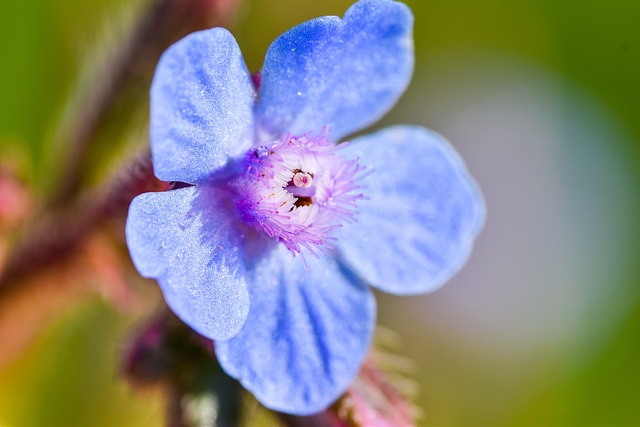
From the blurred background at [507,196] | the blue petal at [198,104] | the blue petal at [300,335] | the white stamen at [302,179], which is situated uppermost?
the blue petal at [198,104]

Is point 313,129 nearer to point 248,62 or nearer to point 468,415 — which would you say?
point 248,62

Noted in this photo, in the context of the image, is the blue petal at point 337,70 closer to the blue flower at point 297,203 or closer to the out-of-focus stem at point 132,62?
the blue flower at point 297,203

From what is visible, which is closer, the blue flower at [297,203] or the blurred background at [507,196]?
the blue flower at [297,203]

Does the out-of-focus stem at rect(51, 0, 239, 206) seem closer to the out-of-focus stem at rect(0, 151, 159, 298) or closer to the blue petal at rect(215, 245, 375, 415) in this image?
the out-of-focus stem at rect(0, 151, 159, 298)

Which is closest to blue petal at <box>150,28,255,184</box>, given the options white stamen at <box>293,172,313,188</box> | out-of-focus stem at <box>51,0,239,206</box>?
white stamen at <box>293,172,313,188</box>

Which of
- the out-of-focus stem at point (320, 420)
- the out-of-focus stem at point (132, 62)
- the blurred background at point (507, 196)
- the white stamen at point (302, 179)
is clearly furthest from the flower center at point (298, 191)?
the blurred background at point (507, 196)

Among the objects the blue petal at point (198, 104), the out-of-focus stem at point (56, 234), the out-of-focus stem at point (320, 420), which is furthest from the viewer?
the out-of-focus stem at point (56, 234)

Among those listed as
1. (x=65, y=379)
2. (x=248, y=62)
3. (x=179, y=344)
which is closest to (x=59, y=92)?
(x=248, y=62)
